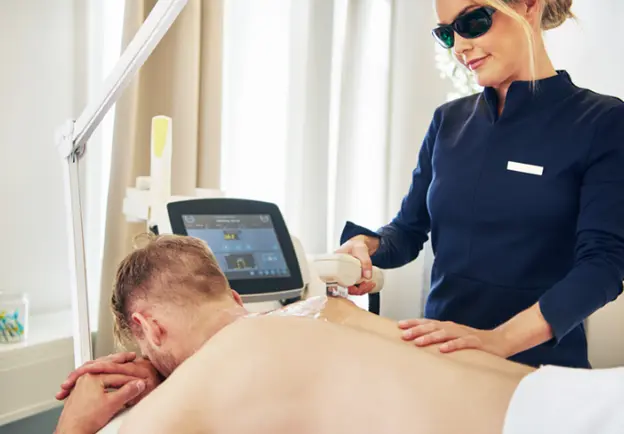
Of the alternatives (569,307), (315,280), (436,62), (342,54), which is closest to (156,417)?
(569,307)

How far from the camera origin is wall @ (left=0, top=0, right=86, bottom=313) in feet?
6.83

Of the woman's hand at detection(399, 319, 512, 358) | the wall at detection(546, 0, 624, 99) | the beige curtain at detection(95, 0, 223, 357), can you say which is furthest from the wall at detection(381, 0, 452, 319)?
the woman's hand at detection(399, 319, 512, 358)

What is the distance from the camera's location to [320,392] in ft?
2.88

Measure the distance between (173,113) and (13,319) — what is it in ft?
2.76

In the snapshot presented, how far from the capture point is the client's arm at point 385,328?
1.01m

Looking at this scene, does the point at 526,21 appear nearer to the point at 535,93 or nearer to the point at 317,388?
the point at 535,93

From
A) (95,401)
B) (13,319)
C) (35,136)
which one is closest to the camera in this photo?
(95,401)


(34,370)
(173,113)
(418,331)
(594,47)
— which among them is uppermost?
(594,47)

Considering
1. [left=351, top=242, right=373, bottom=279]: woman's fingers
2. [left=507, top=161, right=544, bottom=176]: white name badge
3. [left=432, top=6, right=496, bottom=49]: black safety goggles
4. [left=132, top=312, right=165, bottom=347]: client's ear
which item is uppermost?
[left=432, top=6, right=496, bottom=49]: black safety goggles

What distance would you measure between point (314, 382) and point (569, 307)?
0.55 meters

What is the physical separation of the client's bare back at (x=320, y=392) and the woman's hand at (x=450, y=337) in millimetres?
173

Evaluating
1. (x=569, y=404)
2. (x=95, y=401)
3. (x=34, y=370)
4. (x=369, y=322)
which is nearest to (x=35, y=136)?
(x=34, y=370)

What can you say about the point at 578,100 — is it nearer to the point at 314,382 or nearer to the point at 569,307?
the point at 569,307

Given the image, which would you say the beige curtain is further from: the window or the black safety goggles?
the black safety goggles
